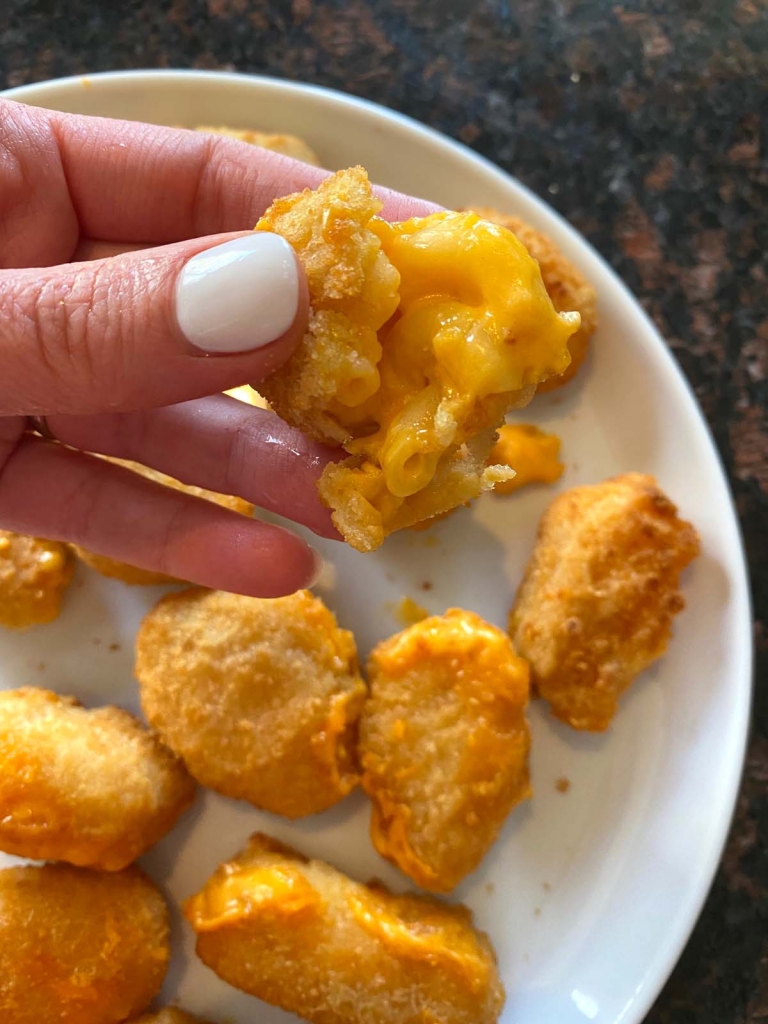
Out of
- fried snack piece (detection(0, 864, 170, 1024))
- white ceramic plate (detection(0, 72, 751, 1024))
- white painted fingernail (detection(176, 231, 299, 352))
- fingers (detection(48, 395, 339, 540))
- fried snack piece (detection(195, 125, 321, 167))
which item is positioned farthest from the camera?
fried snack piece (detection(195, 125, 321, 167))

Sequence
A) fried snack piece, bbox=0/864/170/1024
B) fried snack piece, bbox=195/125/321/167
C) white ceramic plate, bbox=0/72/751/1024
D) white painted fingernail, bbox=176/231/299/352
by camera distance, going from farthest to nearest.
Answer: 1. fried snack piece, bbox=195/125/321/167
2. white ceramic plate, bbox=0/72/751/1024
3. fried snack piece, bbox=0/864/170/1024
4. white painted fingernail, bbox=176/231/299/352

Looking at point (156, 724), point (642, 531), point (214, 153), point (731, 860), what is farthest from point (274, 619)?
point (731, 860)

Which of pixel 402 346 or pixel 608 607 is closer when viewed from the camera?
pixel 402 346

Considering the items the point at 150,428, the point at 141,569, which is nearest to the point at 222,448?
the point at 150,428

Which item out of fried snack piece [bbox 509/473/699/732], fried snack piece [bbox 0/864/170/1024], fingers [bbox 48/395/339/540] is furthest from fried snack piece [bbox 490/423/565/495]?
fried snack piece [bbox 0/864/170/1024]

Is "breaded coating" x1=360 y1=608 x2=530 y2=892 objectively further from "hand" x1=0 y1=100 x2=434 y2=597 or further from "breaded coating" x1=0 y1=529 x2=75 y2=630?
"breaded coating" x1=0 y1=529 x2=75 y2=630

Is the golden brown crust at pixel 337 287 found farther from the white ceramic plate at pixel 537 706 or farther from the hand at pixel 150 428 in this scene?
the white ceramic plate at pixel 537 706

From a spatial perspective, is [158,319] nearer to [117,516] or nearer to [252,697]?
[117,516]
